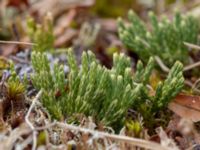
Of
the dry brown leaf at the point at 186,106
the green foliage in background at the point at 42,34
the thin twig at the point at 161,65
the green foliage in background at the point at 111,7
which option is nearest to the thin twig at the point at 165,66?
the thin twig at the point at 161,65

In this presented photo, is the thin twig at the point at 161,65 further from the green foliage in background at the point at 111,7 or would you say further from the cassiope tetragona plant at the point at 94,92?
the green foliage in background at the point at 111,7

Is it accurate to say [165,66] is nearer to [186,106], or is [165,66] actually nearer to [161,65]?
[161,65]

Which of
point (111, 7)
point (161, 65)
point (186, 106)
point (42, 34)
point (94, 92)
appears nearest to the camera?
point (94, 92)

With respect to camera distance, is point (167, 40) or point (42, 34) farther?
point (42, 34)

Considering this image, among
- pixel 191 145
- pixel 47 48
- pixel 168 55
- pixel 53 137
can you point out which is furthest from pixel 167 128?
pixel 47 48

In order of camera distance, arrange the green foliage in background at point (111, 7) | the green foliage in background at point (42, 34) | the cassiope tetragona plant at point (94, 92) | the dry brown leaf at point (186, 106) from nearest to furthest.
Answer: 1. the cassiope tetragona plant at point (94, 92)
2. the dry brown leaf at point (186, 106)
3. the green foliage in background at point (42, 34)
4. the green foliage in background at point (111, 7)

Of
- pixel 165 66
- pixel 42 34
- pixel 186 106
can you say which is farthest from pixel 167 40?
pixel 42 34
